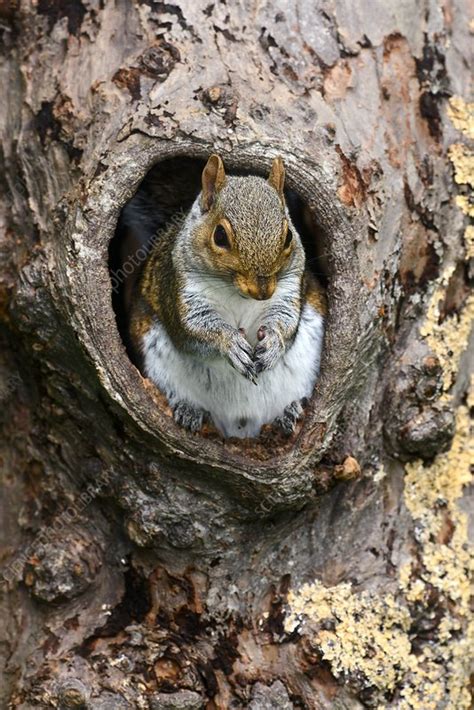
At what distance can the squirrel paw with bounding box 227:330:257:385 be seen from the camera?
3.04 metres

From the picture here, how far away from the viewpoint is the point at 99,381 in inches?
115

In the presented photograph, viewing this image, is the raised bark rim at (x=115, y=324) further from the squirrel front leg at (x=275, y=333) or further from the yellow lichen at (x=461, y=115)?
the yellow lichen at (x=461, y=115)

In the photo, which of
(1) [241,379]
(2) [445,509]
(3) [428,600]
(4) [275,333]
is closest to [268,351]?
(4) [275,333]

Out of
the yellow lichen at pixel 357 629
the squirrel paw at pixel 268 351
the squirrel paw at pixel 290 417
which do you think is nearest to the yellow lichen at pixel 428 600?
the yellow lichen at pixel 357 629

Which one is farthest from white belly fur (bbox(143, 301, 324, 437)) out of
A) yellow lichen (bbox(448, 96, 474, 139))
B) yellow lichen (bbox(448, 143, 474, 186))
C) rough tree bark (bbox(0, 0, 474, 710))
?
yellow lichen (bbox(448, 96, 474, 139))

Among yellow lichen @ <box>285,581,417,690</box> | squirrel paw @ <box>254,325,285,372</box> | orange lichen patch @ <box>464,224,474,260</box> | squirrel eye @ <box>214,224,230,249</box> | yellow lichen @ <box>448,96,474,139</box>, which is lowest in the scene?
yellow lichen @ <box>285,581,417,690</box>

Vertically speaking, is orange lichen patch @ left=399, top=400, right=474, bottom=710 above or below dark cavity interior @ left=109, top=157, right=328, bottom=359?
below

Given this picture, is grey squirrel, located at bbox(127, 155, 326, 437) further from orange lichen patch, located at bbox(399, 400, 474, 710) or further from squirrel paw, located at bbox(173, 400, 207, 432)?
orange lichen patch, located at bbox(399, 400, 474, 710)

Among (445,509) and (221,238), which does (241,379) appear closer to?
(221,238)

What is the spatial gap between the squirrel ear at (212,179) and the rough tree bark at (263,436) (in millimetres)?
57

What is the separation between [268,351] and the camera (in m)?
3.09

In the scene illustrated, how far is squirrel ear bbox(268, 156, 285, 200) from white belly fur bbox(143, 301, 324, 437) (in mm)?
411

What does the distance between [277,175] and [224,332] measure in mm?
504

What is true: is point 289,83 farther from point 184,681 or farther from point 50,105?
point 184,681
